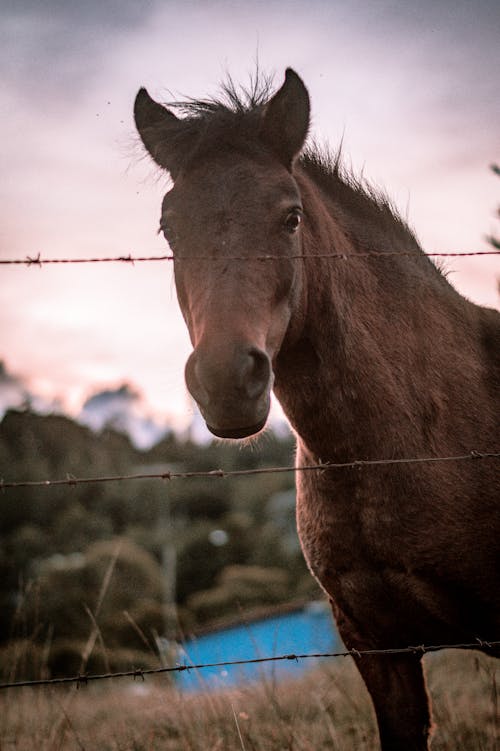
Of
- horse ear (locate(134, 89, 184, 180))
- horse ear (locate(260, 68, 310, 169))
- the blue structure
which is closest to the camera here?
horse ear (locate(260, 68, 310, 169))

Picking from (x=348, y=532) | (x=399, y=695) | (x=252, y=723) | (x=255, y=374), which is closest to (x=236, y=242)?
(x=255, y=374)

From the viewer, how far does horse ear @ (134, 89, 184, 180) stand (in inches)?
125

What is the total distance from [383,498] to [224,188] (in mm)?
1463

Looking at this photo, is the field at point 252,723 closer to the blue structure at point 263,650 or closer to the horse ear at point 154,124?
the blue structure at point 263,650

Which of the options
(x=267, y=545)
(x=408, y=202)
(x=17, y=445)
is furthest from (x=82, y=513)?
(x=408, y=202)

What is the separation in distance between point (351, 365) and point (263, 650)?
3.27 m

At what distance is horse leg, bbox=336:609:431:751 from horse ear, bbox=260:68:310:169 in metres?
2.35

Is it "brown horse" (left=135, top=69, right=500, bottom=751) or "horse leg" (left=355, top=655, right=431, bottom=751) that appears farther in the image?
"horse leg" (left=355, top=655, right=431, bottom=751)

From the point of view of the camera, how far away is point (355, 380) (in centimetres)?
295

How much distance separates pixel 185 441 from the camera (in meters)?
35.3

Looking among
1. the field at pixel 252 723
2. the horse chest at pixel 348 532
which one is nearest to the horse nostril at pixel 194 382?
the horse chest at pixel 348 532

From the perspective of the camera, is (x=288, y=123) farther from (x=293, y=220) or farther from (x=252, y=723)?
(x=252, y=723)

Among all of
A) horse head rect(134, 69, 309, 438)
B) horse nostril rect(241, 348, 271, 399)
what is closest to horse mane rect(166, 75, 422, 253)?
horse head rect(134, 69, 309, 438)

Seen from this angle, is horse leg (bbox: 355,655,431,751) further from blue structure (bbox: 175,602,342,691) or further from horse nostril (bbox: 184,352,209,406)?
horse nostril (bbox: 184,352,209,406)
